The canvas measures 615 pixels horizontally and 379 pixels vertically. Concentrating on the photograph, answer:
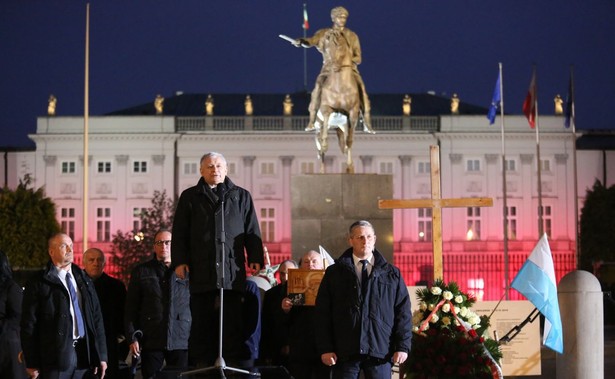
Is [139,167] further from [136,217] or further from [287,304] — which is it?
[287,304]

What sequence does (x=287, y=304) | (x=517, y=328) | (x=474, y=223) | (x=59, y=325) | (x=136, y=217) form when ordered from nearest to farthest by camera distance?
(x=59, y=325)
(x=287, y=304)
(x=517, y=328)
(x=474, y=223)
(x=136, y=217)

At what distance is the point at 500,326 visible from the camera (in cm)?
1281

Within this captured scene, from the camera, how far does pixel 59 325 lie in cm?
898

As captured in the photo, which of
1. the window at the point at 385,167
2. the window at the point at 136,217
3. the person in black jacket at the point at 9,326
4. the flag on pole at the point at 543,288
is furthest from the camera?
the window at the point at 385,167

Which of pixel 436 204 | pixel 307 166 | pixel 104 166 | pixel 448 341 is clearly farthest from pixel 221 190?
pixel 104 166

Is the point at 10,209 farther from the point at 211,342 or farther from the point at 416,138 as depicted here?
the point at 211,342

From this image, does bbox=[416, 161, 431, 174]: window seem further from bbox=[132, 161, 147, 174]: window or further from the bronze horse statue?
the bronze horse statue

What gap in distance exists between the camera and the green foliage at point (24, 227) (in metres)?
54.6

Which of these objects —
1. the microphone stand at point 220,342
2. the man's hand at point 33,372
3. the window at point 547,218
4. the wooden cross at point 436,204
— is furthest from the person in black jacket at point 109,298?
the window at point 547,218

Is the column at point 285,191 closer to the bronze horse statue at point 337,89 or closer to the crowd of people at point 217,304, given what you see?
the bronze horse statue at point 337,89

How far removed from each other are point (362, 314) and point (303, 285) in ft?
4.27

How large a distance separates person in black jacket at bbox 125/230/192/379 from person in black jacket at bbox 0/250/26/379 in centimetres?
111

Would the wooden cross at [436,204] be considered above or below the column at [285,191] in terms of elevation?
below

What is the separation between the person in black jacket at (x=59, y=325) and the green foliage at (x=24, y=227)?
4613 cm
